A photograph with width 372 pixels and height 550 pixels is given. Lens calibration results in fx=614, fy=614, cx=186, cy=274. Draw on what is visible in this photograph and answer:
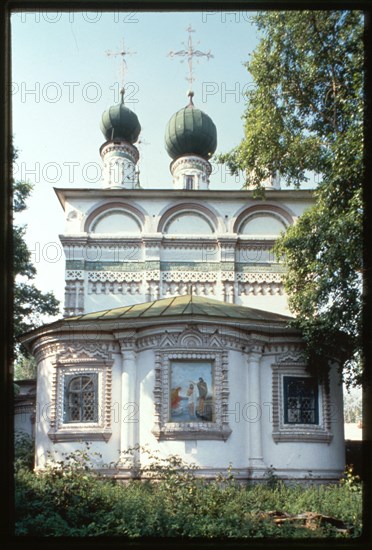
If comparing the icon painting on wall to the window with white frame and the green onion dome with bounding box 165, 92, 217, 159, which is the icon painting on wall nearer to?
the window with white frame

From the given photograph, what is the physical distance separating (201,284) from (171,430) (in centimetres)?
483

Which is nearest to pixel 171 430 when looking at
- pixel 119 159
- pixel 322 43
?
pixel 322 43

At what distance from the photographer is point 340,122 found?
8875 mm

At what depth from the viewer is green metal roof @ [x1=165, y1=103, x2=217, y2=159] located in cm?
1582

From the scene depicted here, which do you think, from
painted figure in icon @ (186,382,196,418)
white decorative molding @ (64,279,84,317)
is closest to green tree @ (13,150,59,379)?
white decorative molding @ (64,279,84,317)

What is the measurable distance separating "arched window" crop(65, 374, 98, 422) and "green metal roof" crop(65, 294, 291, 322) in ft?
3.38

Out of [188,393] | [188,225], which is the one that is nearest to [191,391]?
[188,393]

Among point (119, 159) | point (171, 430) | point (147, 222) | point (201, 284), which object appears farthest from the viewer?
point (119, 159)

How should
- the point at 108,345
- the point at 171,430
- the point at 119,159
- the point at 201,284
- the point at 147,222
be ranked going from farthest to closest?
the point at 119,159
the point at 147,222
the point at 201,284
the point at 108,345
the point at 171,430

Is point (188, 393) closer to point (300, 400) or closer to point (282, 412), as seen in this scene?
point (282, 412)

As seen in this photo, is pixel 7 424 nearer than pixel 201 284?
Yes

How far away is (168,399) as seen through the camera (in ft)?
28.5

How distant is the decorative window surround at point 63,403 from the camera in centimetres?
891

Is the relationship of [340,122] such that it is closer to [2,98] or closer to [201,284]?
[201,284]
